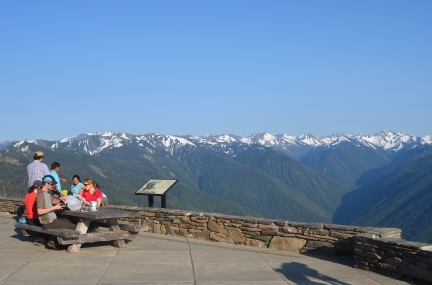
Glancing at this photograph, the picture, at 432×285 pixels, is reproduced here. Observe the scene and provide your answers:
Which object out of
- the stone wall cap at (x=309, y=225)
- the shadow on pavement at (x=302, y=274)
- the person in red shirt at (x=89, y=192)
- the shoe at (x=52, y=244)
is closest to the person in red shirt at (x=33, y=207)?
the shoe at (x=52, y=244)

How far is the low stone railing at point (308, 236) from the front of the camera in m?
8.03

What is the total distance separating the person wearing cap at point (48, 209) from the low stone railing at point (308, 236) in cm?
299

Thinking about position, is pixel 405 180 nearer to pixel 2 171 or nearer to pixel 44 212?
pixel 2 171

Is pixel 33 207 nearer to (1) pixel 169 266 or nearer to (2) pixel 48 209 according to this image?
(2) pixel 48 209

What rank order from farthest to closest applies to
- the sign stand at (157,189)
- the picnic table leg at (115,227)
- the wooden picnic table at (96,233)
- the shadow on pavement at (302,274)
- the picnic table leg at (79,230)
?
the sign stand at (157,189)
the picnic table leg at (115,227)
the picnic table leg at (79,230)
the wooden picnic table at (96,233)
the shadow on pavement at (302,274)

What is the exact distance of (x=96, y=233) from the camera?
9445 millimetres

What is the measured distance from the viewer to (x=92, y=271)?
7.94m

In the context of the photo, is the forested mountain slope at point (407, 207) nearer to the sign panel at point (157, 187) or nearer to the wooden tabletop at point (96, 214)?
the sign panel at point (157, 187)

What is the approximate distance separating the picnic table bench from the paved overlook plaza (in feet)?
0.73

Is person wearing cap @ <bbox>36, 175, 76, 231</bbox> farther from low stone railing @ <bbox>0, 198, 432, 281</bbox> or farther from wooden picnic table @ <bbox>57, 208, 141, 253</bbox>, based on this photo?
low stone railing @ <bbox>0, 198, 432, 281</bbox>

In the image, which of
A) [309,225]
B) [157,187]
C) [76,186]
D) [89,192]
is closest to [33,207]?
[89,192]

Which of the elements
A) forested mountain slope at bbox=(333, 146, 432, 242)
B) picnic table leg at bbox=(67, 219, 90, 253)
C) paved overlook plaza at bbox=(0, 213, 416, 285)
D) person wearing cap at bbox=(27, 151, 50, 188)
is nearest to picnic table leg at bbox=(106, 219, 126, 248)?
paved overlook plaza at bbox=(0, 213, 416, 285)

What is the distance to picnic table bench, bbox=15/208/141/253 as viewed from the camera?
8992mm

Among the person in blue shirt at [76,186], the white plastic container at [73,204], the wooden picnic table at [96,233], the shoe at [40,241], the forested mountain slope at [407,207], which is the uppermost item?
the person in blue shirt at [76,186]
